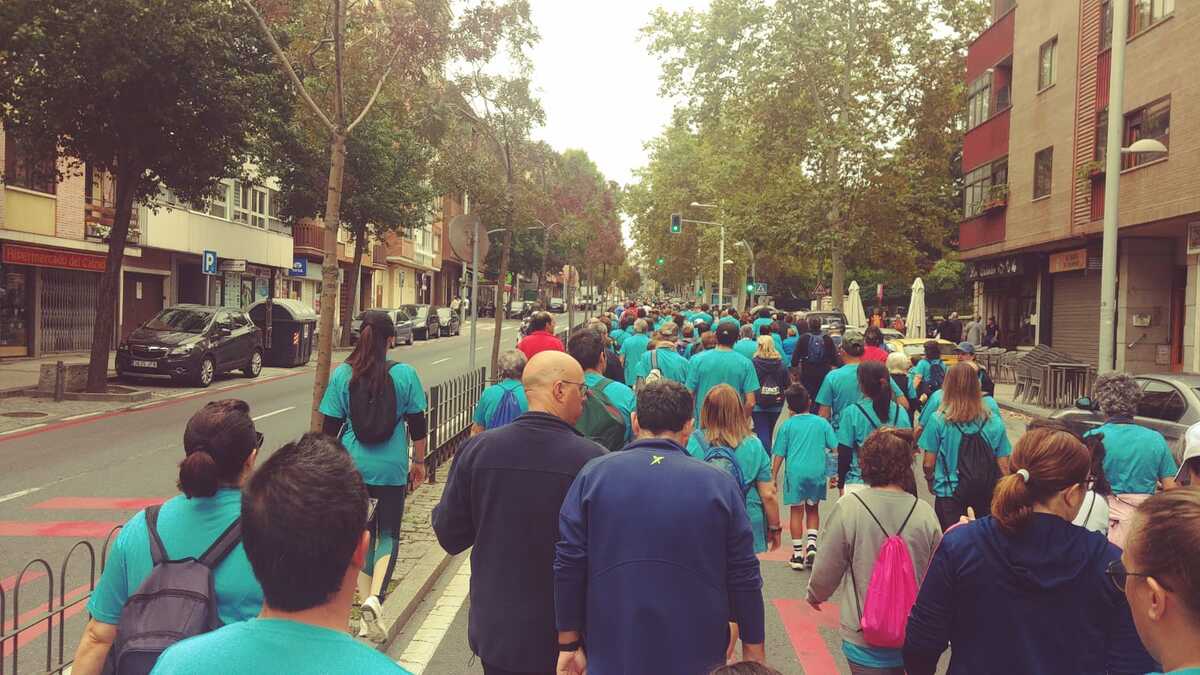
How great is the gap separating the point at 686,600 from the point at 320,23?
9.86 meters

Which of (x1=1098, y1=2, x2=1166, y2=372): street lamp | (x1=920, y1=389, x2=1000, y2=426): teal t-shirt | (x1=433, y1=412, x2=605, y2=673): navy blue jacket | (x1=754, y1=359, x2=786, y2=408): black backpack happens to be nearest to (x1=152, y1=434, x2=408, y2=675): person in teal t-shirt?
(x1=433, y1=412, x2=605, y2=673): navy blue jacket

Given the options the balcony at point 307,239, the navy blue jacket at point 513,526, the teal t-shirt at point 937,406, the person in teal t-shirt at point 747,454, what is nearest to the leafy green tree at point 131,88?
the person in teal t-shirt at point 747,454

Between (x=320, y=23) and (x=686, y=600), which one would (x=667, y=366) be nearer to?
(x=320, y=23)

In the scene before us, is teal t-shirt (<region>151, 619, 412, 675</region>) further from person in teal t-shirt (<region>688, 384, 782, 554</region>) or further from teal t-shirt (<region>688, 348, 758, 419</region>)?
teal t-shirt (<region>688, 348, 758, 419</region>)

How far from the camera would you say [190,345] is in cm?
2066

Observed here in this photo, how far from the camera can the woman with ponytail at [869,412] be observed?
687 centimetres

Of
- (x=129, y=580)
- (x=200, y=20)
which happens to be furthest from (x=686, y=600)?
(x=200, y=20)

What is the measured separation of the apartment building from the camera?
67.4ft

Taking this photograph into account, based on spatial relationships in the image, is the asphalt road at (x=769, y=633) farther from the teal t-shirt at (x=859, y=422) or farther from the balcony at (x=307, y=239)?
the balcony at (x=307, y=239)

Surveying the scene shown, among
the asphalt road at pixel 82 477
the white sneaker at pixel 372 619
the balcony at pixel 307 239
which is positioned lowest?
the asphalt road at pixel 82 477

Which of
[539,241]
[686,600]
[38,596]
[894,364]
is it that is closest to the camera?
[686,600]

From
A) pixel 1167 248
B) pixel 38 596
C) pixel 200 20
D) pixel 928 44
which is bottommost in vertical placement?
pixel 38 596

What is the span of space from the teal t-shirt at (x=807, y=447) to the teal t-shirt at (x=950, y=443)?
1113 millimetres

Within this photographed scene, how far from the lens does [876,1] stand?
36375 millimetres
